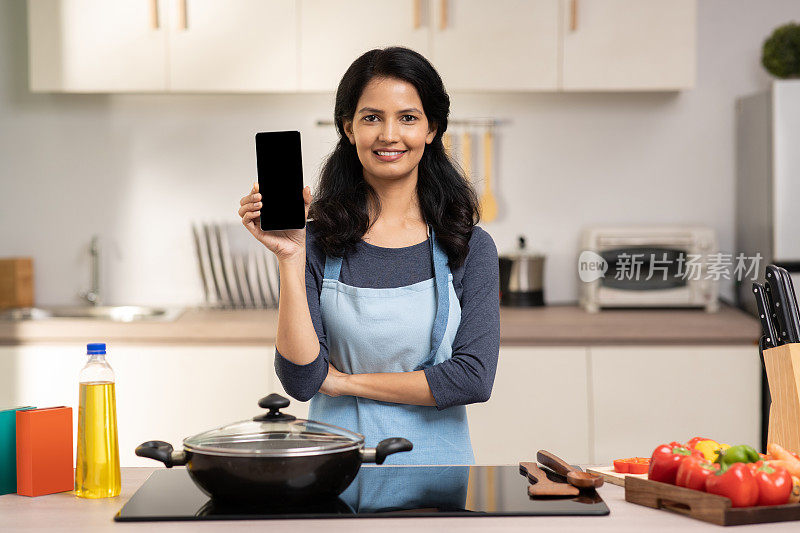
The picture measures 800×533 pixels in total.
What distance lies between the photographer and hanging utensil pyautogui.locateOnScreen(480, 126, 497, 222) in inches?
135

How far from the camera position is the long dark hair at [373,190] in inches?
64.9

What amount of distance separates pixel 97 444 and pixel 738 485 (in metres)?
0.89

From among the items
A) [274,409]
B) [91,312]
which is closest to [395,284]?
[274,409]

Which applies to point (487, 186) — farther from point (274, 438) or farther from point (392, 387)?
point (274, 438)

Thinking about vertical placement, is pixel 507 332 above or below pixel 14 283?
below

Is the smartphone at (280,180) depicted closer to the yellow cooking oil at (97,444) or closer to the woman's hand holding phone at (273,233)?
the woman's hand holding phone at (273,233)

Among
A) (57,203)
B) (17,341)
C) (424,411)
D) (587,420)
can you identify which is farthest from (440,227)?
(57,203)

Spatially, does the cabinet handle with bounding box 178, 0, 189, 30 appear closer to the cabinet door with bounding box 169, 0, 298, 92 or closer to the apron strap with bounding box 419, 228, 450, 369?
the cabinet door with bounding box 169, 0, 298, 92

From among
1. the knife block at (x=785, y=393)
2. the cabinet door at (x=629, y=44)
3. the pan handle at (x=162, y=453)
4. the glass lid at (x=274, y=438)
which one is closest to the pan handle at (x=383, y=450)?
the glass lid at (x=274, y=438)

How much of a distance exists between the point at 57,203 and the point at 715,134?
2582 mm

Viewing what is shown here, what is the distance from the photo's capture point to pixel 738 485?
3.81 feet

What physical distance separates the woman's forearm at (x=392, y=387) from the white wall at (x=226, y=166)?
6.29ft

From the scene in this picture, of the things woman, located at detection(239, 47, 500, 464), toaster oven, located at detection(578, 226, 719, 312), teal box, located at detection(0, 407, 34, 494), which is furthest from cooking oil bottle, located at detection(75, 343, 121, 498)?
toaster oven, located at detection(578, 226, 719, 312)

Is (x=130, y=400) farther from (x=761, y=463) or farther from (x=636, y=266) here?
(x=761, y=463)
